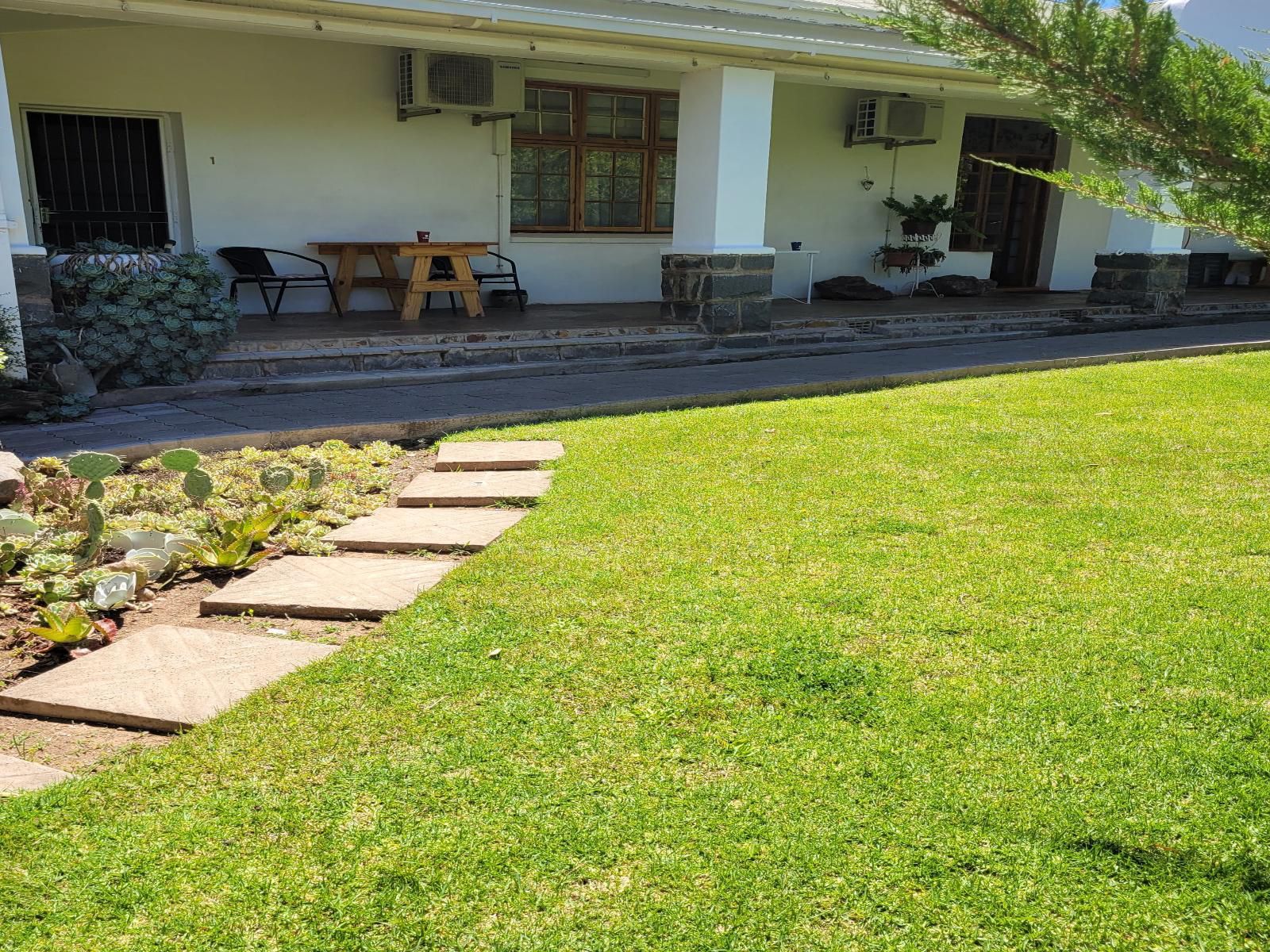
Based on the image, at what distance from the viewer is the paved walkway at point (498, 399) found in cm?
593

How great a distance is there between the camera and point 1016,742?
2684 millimetres

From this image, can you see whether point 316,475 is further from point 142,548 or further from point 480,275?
point 480,275

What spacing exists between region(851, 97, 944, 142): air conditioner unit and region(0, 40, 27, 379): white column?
28.4 feet

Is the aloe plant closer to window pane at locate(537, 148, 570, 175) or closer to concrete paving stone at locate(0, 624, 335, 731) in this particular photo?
concrete paving stone at locate(0, 624, 335, 731)

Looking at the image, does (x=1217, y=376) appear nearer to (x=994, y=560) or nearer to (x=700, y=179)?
(x=700, y=179)

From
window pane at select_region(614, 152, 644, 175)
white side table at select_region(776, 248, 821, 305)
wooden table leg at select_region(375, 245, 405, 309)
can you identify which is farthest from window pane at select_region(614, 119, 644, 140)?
wooden table leg at select_region(375, 245, 405, 309)

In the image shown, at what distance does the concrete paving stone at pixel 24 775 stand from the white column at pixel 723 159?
728 centimetres

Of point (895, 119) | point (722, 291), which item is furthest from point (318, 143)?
point (895, 119)

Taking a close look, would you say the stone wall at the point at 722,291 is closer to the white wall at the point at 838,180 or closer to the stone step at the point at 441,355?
the stone step at the point at 441,355

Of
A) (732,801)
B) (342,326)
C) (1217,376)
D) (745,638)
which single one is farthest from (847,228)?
(732,801)

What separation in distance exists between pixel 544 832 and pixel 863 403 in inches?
203

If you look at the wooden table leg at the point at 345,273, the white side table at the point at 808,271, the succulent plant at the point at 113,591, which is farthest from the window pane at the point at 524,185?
the succulent plant at the point at 113,591

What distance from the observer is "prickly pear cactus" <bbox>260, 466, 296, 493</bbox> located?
4.41 meters

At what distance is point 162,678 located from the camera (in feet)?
9.79
